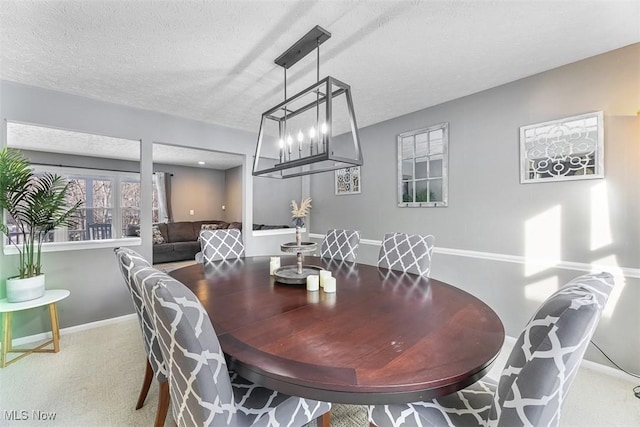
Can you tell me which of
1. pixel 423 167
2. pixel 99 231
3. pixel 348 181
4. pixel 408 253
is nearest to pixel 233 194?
pixel 99 231

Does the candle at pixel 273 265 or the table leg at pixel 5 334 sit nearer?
the candle at pixel 273 265

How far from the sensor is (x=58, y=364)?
2166 millimetres

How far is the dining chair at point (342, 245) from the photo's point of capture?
2.66 metres

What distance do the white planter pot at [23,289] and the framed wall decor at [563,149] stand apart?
4.50m

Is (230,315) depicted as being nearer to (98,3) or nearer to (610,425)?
(98,3)

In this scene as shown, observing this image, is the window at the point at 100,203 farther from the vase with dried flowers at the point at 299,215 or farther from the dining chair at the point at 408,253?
the dining chair at the point at 408,253

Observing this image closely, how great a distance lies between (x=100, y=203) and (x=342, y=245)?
6536mm

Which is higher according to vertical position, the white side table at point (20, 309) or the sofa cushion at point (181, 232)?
the sofa cushion at point (181, 232)

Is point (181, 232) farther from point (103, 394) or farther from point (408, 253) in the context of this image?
point (408, 253)

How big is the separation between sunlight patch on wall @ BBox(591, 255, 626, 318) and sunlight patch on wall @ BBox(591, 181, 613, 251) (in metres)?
0.11

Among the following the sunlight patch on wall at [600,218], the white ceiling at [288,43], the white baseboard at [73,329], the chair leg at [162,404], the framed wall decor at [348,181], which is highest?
the white ceiling at [288,43]

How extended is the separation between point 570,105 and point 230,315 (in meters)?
3.04

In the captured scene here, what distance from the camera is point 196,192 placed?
7676 mm

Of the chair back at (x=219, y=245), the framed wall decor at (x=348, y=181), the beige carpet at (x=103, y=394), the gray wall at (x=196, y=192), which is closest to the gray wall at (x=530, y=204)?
the beige carpet at (x=103, y=394)
